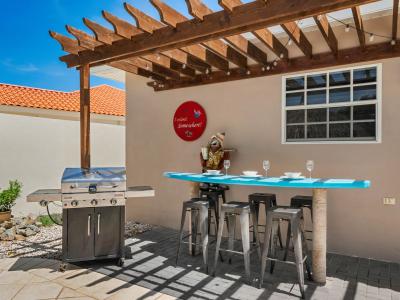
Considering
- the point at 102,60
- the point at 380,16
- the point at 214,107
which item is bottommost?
the point at 214,107

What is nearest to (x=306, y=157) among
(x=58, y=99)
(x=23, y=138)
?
(x=23, y=138)

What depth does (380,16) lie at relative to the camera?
452cm

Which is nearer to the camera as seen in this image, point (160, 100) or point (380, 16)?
point (380, 16)

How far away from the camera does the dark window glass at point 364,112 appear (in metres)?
4.73

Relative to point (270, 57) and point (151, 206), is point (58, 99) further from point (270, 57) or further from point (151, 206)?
point (270, 57)

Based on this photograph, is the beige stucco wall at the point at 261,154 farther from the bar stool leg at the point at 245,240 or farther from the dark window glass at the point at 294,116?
the bar stool leg at the point at 245,240

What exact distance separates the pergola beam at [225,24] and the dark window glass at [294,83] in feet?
7.24

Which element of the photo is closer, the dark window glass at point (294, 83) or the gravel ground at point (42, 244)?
the gravel ground at point (42, 244)

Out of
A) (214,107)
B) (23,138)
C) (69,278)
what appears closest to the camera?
(69,278)

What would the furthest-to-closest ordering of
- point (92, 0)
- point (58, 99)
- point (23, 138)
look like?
point (58, 99) < point (23, 138) < point (92, 0)

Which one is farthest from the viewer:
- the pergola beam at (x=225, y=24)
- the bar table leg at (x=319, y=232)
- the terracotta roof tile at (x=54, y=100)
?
the terracotta roof tile at (x=54, y=100)

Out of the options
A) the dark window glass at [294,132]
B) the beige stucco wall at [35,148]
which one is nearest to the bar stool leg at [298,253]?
the dark window glass at [294,132]

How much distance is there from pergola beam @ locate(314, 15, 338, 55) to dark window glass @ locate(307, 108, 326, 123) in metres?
0.93

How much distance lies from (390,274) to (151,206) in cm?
472
